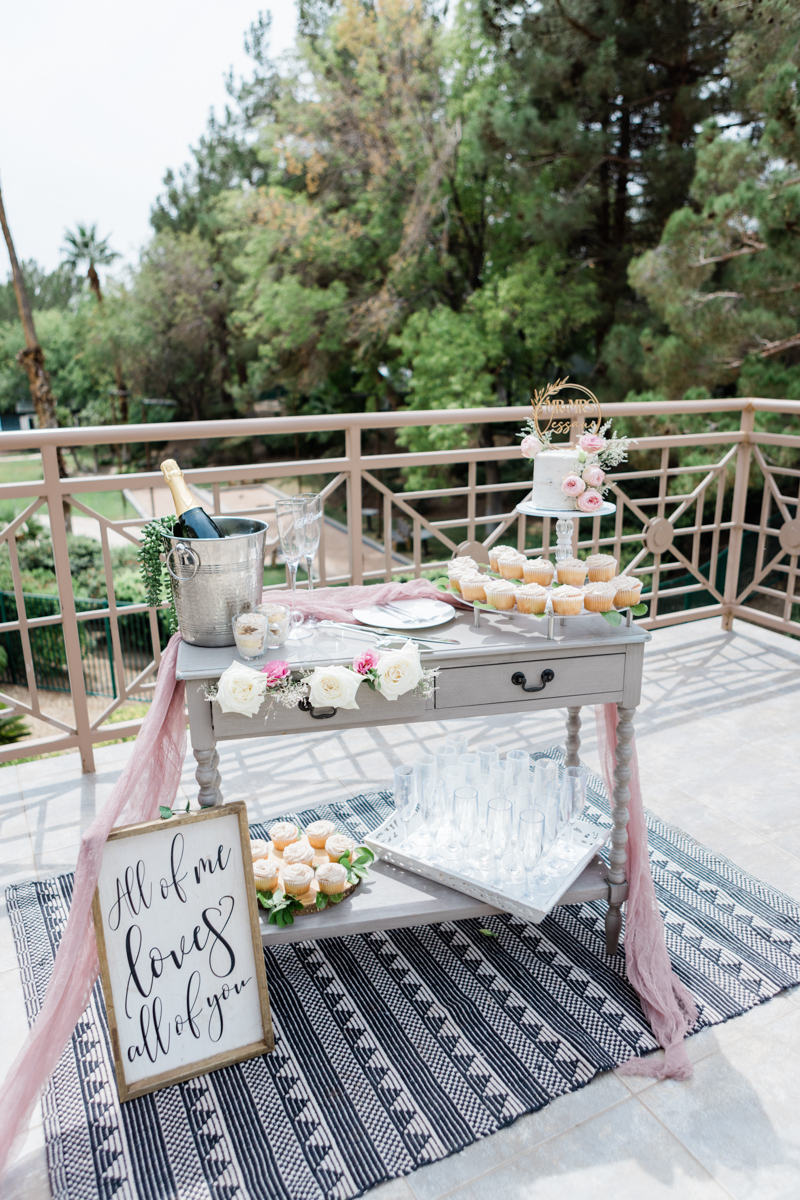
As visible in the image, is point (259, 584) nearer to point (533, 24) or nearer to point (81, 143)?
point (533, 24)

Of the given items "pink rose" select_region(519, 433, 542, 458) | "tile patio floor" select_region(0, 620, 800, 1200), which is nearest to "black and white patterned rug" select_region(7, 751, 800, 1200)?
"tile patio floor" select_region(0, 620, 800, 1200)

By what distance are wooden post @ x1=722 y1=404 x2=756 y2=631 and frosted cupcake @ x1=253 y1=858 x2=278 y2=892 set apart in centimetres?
301

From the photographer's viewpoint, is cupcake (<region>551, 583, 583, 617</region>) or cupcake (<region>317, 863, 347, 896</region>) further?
cupcake (<region>317, 863, 347, 896</region>)

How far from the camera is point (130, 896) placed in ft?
5.22

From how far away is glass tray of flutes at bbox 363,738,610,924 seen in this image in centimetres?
189

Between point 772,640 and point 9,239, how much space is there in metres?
9.50

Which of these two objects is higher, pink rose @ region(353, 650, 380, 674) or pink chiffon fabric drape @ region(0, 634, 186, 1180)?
pink rose @ region(353, 650, 380, 674)

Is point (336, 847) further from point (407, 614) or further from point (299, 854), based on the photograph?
point (407, 614)

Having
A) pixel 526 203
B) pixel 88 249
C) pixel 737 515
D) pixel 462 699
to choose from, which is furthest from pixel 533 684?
pixel 88 249

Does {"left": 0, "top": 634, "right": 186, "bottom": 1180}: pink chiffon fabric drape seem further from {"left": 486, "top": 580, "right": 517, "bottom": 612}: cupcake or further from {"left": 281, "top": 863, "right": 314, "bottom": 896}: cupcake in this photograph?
{"left": 486, "top": 580, "right": 517, "bottom": 612}: cupcake

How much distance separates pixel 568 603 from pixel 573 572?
0.39 ft

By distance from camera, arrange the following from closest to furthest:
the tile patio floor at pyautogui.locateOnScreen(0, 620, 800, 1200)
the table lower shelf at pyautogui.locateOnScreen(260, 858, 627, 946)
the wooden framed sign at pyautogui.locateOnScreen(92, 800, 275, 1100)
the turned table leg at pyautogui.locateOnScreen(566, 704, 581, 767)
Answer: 1. the tile patio floor at pyautogui.locateOnScreen(0, 620, 800, 1200)
2. the wooden framed sign at pyautogui.locateOnScreen(92, 800, 275, 1100)
3. the table lower shelf at pyautogui.locateOnScreen(260, 858, 627, 946)
4. the turned table leg at pyautogui.locateOnScreen(566, 704, 581, 767)

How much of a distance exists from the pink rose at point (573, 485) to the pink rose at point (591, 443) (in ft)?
0.26

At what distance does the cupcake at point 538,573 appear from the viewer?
188cm
